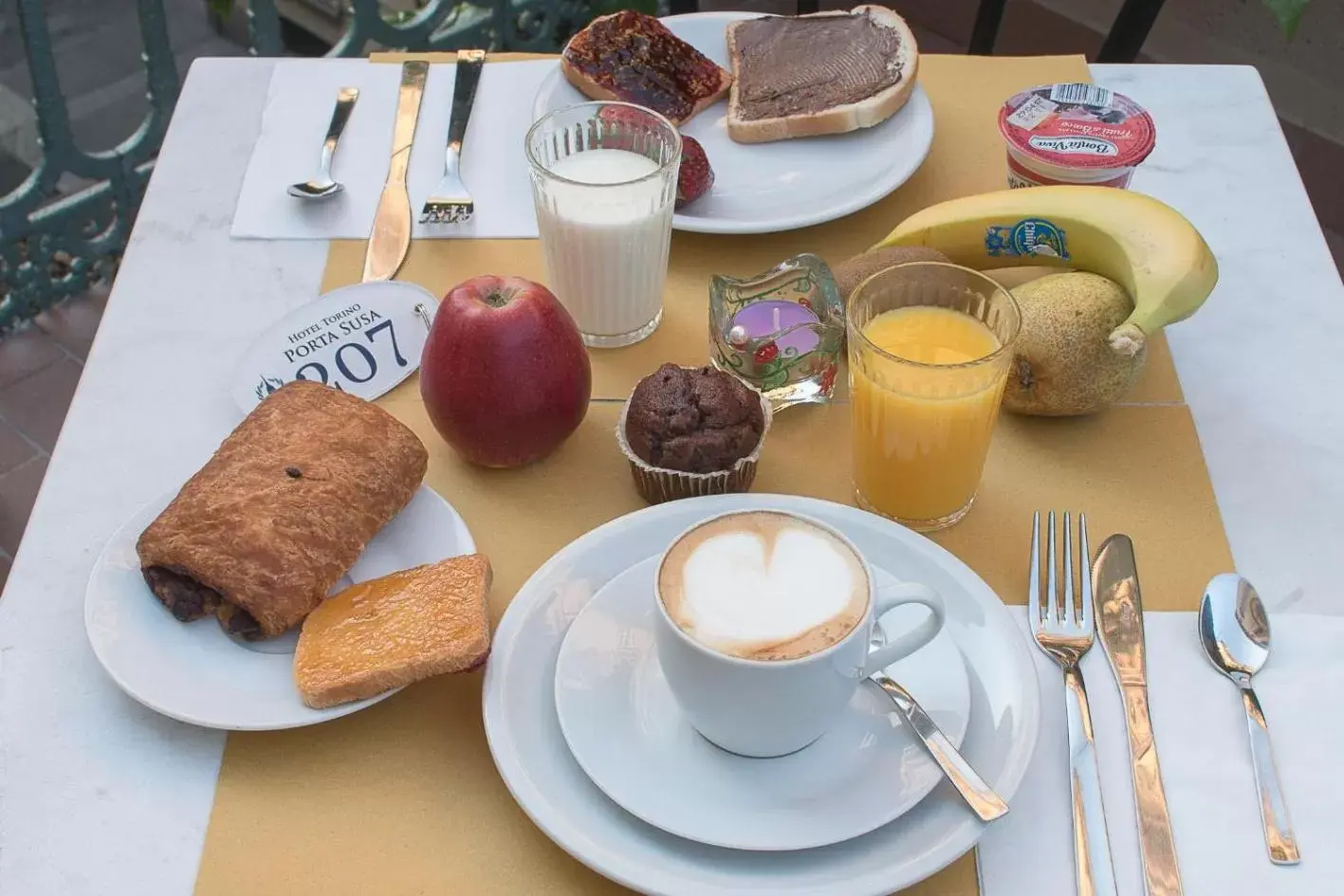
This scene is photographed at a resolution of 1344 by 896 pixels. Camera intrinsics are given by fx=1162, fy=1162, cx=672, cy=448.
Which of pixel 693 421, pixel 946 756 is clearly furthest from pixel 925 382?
pixel 946 756

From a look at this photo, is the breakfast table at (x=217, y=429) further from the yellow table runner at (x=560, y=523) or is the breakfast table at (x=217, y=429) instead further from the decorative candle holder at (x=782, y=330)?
the decorative candle holder at (x=782, y=330)

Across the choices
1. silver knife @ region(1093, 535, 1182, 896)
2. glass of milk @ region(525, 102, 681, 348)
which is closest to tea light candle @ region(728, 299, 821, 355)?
glass of milk @ region(525, 102, 681, 348)

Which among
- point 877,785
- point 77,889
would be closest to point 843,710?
point 877,785

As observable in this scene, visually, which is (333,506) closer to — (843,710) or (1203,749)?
(843,710)

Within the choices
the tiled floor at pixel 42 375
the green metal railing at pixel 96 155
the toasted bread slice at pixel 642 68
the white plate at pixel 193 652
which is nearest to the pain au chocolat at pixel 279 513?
the white plate at pixel 193 652

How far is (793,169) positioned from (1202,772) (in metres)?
0.82

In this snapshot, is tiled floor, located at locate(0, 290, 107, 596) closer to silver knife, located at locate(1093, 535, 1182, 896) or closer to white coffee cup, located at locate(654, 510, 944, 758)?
white coffee cup, located at locate(654, 510, 944, 758)

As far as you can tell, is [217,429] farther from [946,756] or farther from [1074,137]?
[1074,137]

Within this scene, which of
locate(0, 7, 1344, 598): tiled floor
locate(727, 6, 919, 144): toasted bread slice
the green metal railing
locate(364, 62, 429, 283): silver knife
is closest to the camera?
locate(364, 62, 429, 283): silver knife

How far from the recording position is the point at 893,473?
3.22ft

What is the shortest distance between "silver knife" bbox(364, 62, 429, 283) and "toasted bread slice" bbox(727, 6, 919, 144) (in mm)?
395

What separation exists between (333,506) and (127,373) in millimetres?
375

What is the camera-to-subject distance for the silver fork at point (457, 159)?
131 cm

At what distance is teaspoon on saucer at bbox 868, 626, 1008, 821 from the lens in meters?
Answer: 0.73
